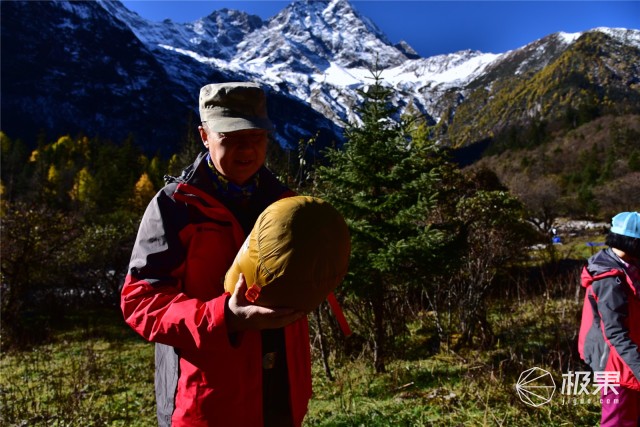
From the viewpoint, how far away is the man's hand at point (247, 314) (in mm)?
1328

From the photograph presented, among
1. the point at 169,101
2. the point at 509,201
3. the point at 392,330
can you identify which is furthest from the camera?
the point at 169,101

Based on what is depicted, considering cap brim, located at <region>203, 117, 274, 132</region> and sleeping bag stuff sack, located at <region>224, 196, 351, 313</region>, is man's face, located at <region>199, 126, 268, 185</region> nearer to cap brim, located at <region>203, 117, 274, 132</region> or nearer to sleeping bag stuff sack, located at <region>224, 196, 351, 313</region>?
cap brim, located at <region>203, 117, 274, 132</region>

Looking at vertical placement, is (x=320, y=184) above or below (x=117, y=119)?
below

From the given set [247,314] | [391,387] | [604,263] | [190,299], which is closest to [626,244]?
[604,263]

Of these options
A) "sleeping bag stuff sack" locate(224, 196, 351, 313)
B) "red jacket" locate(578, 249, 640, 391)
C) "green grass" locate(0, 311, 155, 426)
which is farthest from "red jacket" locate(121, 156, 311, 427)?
"green grass" locate(0, 311, 155, 426)

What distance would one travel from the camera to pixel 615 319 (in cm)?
259

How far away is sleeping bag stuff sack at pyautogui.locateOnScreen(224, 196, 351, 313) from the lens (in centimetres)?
135

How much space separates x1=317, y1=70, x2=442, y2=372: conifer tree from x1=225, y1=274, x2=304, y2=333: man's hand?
13.6ft

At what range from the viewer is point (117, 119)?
402 ft

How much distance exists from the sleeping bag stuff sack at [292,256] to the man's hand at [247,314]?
2 centimetres

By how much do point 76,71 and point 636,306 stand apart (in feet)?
486

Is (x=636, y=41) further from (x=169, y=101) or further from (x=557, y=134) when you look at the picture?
(x=169, y=101)

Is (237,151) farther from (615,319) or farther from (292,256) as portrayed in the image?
(615,319)

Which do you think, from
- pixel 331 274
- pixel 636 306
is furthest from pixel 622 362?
pixel 331 274
